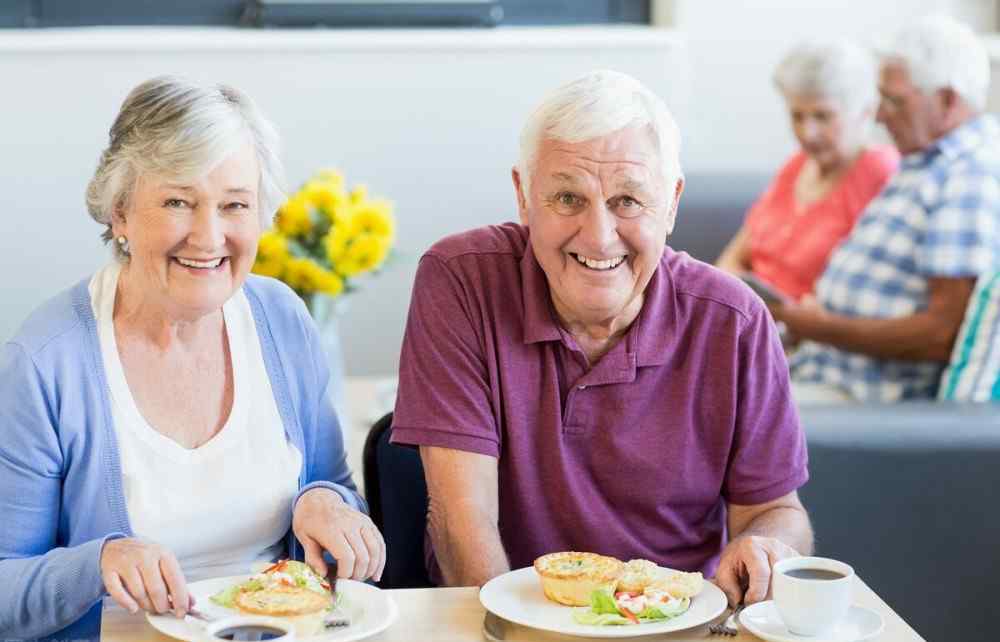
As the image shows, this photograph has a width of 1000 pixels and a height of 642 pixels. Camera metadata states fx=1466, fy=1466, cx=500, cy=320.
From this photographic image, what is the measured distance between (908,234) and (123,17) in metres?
2.10

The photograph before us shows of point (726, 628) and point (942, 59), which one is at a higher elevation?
point (942, 59)

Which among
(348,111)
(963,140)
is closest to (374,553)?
(963,140)

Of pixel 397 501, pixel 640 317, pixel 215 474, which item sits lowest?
pixel 397 501

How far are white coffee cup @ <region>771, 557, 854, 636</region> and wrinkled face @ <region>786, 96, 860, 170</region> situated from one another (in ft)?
7.76

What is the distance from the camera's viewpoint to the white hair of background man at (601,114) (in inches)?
68.7

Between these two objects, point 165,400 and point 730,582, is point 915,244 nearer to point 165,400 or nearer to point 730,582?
point 730,582

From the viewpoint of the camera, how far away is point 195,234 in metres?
1.72

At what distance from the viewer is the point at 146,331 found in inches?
71.2

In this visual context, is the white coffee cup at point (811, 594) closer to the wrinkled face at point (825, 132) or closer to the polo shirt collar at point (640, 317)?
the polo shirt collar at point (640, 317)

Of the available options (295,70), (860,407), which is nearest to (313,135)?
(295,70)

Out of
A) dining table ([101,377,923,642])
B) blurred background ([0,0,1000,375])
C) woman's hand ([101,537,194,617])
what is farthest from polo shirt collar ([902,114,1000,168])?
woman's hand ([101,537,194,617])

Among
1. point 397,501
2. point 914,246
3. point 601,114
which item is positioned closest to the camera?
point 601,114

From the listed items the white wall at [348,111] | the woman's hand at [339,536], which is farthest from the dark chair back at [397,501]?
the white wall at [348,111]

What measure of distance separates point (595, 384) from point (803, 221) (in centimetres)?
202
